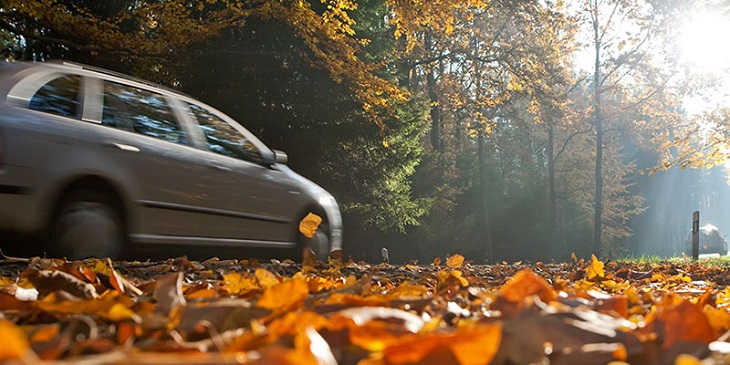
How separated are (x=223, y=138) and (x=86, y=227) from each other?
1716 millimetres

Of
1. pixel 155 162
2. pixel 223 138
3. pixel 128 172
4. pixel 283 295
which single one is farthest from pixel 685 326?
pixel 223 138

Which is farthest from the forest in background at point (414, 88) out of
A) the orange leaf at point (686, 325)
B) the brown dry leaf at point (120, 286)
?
the orange leaf at point (686, 325)

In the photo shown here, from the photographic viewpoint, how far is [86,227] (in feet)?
15.8

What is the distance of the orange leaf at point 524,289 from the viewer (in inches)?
46.8

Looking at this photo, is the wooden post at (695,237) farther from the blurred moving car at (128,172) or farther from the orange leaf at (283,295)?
the orange leaf at (283,295)

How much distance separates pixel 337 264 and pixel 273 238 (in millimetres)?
2279

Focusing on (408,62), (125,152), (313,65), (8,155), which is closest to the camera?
(8,155)

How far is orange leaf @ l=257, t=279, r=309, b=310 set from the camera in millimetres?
1156

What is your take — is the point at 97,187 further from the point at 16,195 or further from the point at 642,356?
the point at 642,356

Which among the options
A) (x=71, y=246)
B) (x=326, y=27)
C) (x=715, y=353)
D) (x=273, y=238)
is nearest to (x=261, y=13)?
(x=326, y=27)

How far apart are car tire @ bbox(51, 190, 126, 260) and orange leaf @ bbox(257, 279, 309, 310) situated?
404 cm

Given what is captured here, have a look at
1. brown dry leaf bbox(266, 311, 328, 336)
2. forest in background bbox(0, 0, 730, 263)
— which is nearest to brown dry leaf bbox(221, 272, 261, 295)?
brown dry leaf bbox(266, 311, 328, 336)

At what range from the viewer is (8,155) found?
4297mm

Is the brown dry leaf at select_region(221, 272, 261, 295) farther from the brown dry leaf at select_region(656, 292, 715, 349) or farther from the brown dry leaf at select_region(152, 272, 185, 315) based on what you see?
the brown dry leaf at select_region(656, 292, 715, 349)
